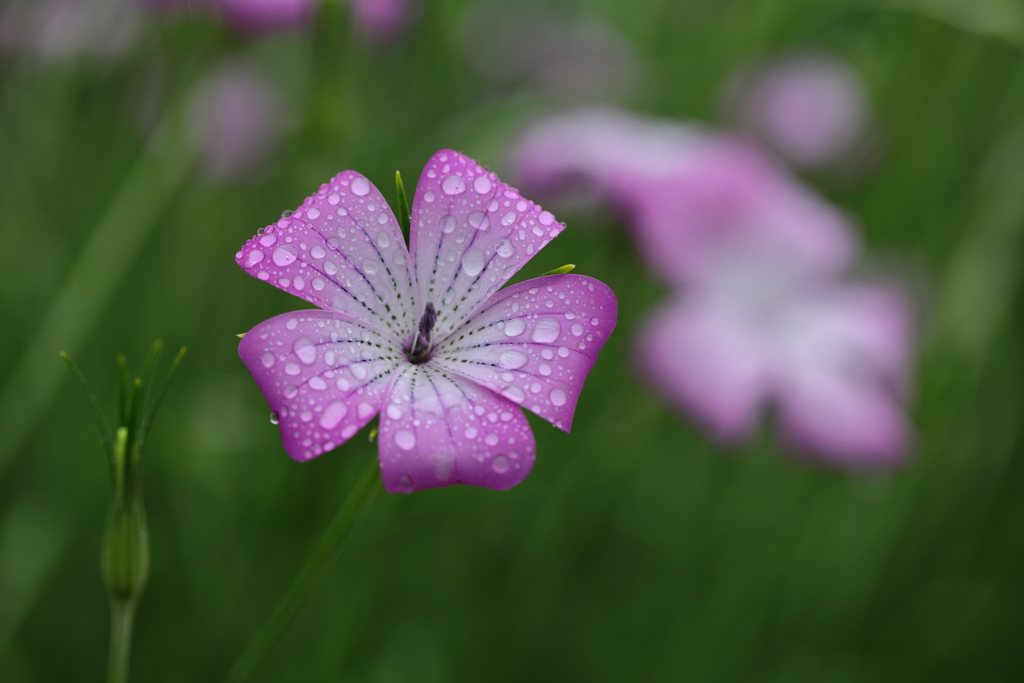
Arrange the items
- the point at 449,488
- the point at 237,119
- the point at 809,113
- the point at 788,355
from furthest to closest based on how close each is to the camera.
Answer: the point at 809,113
the point at 237,119
the point at 788,355
the point at 449,488

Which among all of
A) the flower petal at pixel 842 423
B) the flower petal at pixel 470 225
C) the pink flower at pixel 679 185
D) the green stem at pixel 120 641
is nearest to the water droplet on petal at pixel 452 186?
the flower petal at pixel 470 225

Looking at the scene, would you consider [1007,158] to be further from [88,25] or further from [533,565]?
[88,25]

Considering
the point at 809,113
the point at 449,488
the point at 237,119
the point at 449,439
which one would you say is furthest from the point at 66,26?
the point at 809,113

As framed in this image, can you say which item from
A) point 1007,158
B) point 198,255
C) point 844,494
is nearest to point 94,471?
point 198,255

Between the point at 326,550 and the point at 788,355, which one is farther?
the point at 788,355

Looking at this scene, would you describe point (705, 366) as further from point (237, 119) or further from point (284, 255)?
point (237, 119)

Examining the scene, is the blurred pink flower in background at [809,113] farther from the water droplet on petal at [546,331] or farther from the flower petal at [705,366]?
the water droplet on petal at [546,331]
